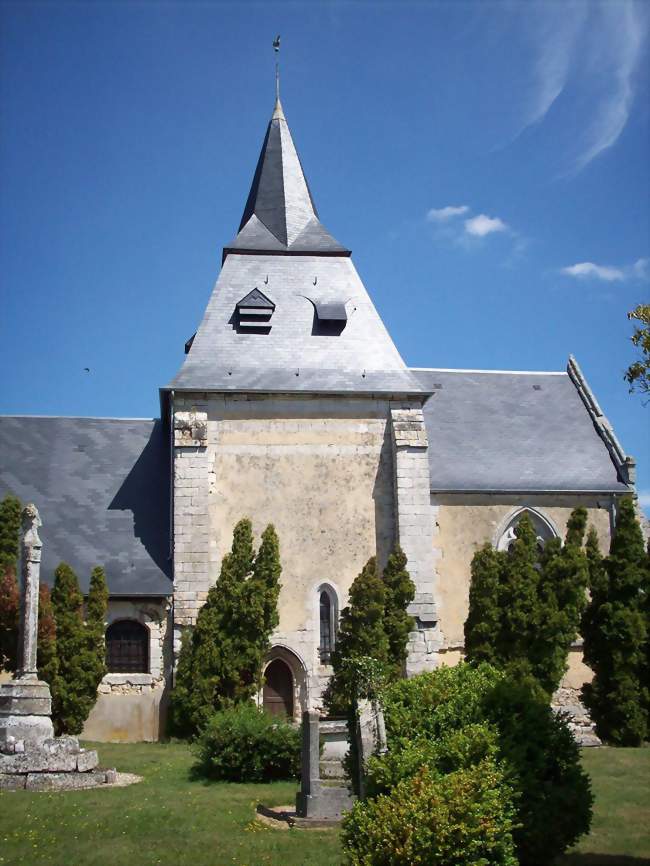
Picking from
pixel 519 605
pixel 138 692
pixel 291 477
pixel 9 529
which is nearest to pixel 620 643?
pixel 519 605

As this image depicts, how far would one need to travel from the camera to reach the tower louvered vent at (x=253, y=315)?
2403cm

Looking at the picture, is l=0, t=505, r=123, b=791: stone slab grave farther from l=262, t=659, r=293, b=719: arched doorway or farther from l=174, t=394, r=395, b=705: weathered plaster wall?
l=262, t=659, r=293, b=719: arched doorway

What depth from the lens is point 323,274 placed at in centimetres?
2538

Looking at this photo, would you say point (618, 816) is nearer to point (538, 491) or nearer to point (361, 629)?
point (361, 629)

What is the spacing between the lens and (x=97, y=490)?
2383 centimetres

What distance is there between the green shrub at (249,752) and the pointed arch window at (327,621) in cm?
663

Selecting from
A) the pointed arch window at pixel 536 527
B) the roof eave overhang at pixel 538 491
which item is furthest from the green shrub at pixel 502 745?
the pointed arch window at pixel 536 527

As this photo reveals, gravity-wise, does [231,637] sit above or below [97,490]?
below

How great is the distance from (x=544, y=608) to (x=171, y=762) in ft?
26.9

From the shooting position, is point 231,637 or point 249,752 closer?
point 249,752

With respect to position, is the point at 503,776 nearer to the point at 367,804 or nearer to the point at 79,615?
the point at 367,804

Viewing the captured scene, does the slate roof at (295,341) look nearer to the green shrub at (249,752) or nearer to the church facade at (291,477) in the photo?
the church facade at (291,477)

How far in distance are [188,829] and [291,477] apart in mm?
12149

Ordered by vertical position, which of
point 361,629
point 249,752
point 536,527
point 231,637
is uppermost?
point 536,527
